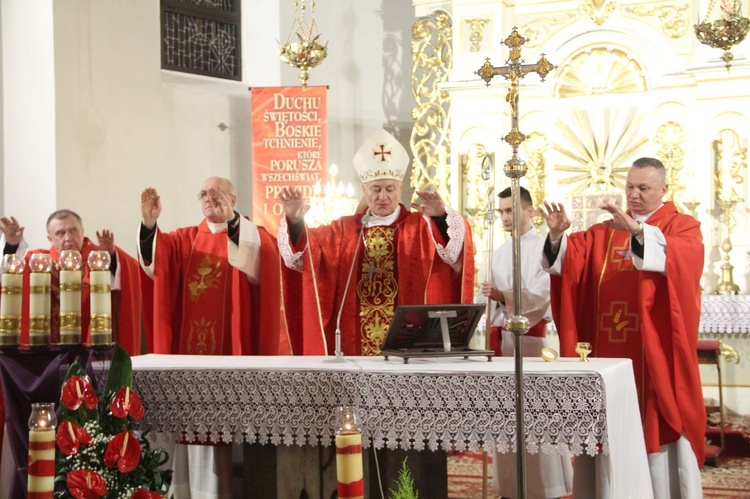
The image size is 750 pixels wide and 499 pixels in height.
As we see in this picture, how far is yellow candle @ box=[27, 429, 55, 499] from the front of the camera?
3.54 metres

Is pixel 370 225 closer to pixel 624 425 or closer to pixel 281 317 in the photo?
pixel 281 317

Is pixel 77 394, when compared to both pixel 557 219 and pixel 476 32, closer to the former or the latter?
pixel 557 219

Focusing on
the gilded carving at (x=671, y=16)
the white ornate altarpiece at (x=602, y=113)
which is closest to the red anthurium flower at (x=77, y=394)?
the white ornate altarpiece at (x=602, y=113)

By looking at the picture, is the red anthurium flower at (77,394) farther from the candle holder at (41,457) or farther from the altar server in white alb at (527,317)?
the altar server in white alb at (527,317)

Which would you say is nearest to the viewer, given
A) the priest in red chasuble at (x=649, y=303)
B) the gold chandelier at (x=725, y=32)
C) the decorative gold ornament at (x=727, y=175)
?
the priest in red chasuble at (x=649, y=303)

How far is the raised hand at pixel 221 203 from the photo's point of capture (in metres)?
6.03

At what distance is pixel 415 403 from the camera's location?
3.93 metres

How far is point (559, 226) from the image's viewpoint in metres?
5.25

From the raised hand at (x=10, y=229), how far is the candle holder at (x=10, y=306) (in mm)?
2049

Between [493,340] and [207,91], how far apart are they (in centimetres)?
619

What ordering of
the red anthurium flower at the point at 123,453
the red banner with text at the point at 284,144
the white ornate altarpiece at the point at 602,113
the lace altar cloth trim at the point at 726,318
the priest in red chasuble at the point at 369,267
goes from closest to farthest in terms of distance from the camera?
the red anthurium flower at the point at 123,453, the priest in red chasuble at the point at 369,267, the lace altar cloth trim at the point at 726,318, the white ornate altarpiece at the point at 602,113, the red banner with text at the point at 284,144

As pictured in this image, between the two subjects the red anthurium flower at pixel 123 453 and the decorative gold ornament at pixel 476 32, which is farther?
the decorative gold ornament at pixel 476 32

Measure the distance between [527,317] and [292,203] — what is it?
5.97ft

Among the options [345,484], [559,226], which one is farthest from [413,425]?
[559,226]
